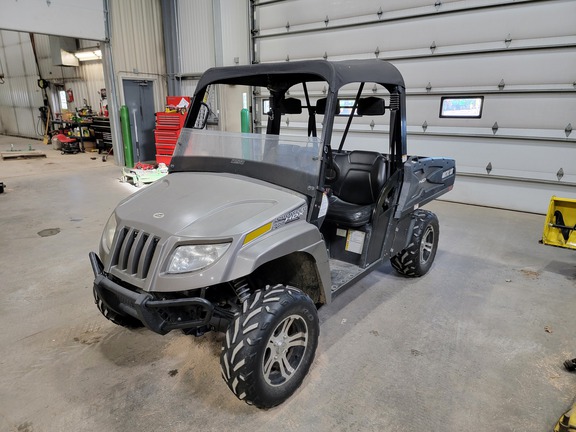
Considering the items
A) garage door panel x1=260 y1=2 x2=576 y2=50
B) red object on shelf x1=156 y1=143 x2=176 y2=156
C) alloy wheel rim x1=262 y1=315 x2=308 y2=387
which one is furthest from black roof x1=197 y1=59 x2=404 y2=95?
red object on shelf x1=156 y1=143 x2=176 y2=156

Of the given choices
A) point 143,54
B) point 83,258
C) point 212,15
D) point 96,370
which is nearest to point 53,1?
point 143,54

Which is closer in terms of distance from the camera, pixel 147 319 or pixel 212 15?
pixel 147 319

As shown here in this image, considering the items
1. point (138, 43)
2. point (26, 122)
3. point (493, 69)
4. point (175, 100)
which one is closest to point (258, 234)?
point (493, 69)

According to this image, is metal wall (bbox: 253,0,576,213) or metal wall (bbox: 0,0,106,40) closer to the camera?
metal wall (bbox: 253,0,576,213)

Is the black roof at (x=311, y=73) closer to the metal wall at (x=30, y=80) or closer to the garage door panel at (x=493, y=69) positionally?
the garage door panel at (x=493, y=69)

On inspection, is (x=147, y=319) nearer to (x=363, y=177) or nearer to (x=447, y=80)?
(x=363, y=177)

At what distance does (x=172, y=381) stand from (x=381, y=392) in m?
1.15

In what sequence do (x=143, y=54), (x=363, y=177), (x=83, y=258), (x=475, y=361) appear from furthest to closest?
(x=143, y=54)
(x=83, y=258)
(x=363, y=177)
(x=475, y=361)

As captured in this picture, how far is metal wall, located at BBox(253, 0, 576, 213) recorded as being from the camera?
522 centimetres

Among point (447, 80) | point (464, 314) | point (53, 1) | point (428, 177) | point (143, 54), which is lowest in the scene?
point (464, 314)

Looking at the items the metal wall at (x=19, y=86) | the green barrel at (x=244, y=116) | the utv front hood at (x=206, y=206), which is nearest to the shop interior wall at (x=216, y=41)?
the green barrel at (x=244, y=116)

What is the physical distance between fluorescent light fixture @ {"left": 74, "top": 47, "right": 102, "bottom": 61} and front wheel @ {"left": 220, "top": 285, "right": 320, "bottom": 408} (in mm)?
12138

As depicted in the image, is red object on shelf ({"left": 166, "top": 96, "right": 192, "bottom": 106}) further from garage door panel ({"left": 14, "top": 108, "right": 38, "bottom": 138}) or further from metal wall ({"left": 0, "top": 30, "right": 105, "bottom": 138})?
garage door panel ({"left": 14, "top": 108, "right": 38, "bottom": 138})

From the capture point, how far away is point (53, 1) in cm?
755
